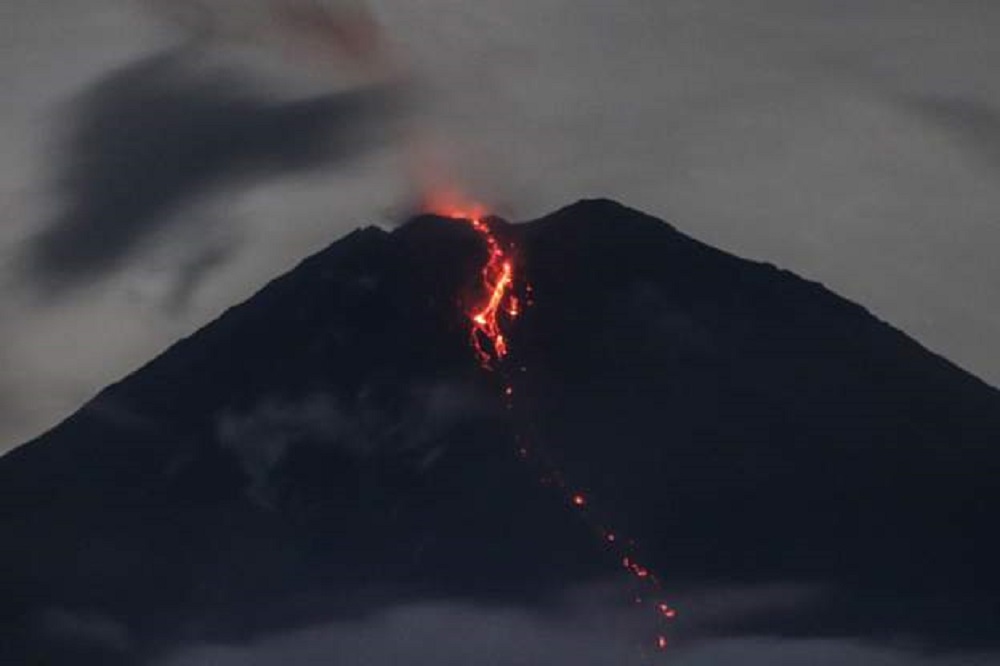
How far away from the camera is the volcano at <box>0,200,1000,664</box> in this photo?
110125 mm

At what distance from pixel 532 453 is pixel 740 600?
47.5ft

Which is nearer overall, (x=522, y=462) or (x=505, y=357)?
(x=522, y=462)

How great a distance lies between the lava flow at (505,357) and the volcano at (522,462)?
52 centimetres

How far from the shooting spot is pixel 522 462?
112 m

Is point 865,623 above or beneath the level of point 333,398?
beneath

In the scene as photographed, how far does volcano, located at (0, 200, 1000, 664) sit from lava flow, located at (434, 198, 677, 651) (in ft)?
1.72

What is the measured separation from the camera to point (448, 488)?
111250 mm

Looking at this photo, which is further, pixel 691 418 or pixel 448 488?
pixel 691 418

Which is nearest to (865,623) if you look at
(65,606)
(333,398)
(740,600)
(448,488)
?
(740,600)

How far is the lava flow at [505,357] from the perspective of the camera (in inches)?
4309

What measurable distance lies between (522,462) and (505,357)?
899 inches

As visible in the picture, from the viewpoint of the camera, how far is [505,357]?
133750 millimetres

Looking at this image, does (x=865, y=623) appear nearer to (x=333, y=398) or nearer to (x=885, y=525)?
(x=885, y=525)

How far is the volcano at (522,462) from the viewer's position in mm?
110125
